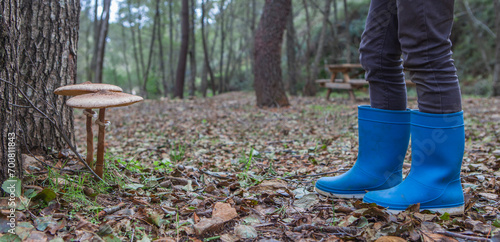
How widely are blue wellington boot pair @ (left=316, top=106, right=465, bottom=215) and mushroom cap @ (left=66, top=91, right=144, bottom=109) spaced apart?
1.21 meters

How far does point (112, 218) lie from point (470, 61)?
49.4 feet

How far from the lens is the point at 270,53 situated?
709 centimetres

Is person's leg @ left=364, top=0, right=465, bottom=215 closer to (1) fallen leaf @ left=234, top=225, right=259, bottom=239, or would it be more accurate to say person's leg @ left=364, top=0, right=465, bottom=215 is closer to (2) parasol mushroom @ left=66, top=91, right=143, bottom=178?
(1) fallen leaf @ left=234, top=225, right=259, bottom=239

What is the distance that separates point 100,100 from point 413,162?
157cm

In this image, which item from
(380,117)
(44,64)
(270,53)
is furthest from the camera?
(270,53)

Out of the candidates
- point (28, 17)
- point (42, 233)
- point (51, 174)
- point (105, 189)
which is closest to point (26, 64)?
point (28, 17)

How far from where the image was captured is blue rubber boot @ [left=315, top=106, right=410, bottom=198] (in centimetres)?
172

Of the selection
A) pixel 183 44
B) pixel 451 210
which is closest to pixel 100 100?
pixel 451 210

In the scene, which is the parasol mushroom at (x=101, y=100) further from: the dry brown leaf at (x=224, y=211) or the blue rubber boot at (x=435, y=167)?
the blue rubber boot at (x=435, y=167)

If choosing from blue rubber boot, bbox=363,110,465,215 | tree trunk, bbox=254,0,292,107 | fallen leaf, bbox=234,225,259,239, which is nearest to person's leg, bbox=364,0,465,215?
blue rubber boot, bbox=363,110,465,215

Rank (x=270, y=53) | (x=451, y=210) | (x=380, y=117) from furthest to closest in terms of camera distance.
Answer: (x=270, y=53) → (x=380, y=117) → (x=451, y=210)

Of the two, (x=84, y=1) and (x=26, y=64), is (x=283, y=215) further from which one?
(x=84, y=1)

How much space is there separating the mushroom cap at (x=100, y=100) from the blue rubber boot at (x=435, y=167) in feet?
4.44

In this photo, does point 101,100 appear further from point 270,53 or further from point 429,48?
point 270,53
